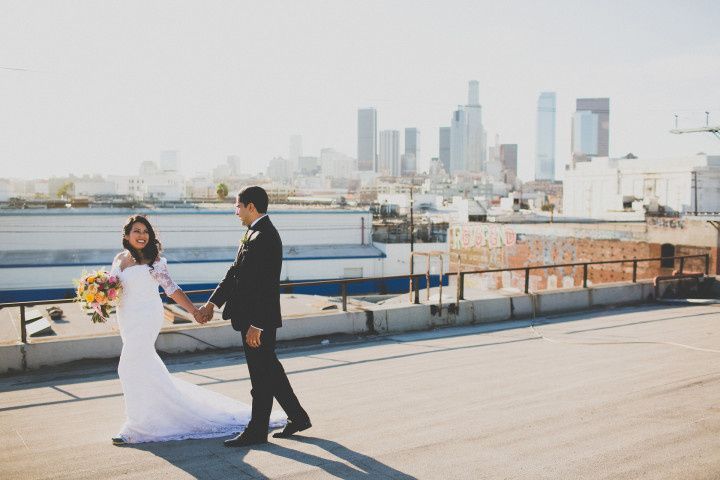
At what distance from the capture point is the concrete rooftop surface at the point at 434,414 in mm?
4422

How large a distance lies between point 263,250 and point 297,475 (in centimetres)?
169

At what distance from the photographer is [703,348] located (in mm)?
8281

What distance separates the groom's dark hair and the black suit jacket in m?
0.12

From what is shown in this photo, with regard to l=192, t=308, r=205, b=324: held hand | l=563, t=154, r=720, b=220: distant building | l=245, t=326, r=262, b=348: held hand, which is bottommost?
l=245, t=326, r=262, b=348: held hand

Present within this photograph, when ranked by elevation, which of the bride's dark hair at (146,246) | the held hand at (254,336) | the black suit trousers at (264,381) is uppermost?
the bride's dark hair at (146,246)

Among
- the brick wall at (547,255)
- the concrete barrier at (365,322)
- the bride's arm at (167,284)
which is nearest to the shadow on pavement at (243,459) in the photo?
the bride's arm at (167,284)

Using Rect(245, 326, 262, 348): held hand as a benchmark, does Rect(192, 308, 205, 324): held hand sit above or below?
above

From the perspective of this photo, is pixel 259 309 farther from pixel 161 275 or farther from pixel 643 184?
pixel 643 184

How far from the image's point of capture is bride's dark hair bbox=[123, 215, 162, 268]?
16.7ft

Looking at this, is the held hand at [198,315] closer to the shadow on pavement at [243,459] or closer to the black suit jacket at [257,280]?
the black suit jacket at [257,280]

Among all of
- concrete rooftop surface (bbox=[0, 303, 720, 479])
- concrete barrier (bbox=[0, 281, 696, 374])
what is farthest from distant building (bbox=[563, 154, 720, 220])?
concrete rooftop surface (bbox=[0, 303, 720, 479])

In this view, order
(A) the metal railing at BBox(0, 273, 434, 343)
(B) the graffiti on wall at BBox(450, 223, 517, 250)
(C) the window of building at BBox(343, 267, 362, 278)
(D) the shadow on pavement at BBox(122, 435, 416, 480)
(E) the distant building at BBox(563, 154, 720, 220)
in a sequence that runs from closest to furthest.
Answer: (D) the shadow on pavement at BBox(122, 435, 416, 480) < (A) the metal railing at BBox(0, 273, 434, 343) < (B) the graffiti on wall at BBox(450, 223, 517, 250) < (C) the window of building at BBox(343, 267, 362, 278) < (E) the distant building at BBox(563, 154, 720, 220)

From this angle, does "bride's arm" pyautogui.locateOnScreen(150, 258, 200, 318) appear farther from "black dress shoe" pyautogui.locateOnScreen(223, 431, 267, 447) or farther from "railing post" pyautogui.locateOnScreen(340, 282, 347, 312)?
"railing post" pyautogui.locateOnScreen(340, 282, 347, 312)

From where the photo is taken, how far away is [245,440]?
4.85 meters
